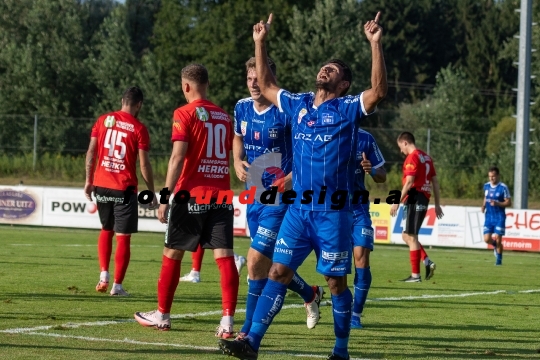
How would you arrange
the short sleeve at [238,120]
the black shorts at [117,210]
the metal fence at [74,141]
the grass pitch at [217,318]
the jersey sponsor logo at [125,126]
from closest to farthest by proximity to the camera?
the grass pitch at [217,318] < the short sleeve at [238,120] < the jersey sponsor logo at [125,126] < the black shorts at [117,210] < the metal fence at [74,141]

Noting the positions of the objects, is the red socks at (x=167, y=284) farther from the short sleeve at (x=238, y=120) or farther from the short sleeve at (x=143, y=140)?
the short sleeve at (x=143, y=140)

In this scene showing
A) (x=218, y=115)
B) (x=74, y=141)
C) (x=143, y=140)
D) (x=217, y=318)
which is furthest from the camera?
(x=74, y=141)

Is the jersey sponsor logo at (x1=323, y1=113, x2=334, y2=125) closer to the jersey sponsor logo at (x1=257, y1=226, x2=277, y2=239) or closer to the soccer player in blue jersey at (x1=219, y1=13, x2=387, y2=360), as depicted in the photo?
the soccer player in blue jersey at (x1=219, y1=13, x2=387, y2=360)

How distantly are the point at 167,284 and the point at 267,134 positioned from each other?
1.52 metres

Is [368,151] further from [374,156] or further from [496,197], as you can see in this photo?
[496,197]

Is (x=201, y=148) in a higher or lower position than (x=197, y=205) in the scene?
higher

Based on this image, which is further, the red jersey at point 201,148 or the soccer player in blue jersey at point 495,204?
the soccer player in blue jersey at point 495,204

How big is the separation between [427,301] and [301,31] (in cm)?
4297

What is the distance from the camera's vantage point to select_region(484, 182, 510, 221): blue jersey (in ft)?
76.7

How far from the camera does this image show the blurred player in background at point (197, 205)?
8680mm

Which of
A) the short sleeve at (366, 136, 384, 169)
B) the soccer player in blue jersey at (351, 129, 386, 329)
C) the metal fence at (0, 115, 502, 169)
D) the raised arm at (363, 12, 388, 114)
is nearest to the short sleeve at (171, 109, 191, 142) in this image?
the soccer player in blue jersey at (351, 129, 386, 329)

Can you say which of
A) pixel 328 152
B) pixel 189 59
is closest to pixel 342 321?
pixel 328 152

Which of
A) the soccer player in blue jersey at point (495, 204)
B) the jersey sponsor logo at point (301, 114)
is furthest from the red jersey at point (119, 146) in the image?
the soccer player in blue jersey at point (495, 204)

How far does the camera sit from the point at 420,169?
16.0m
